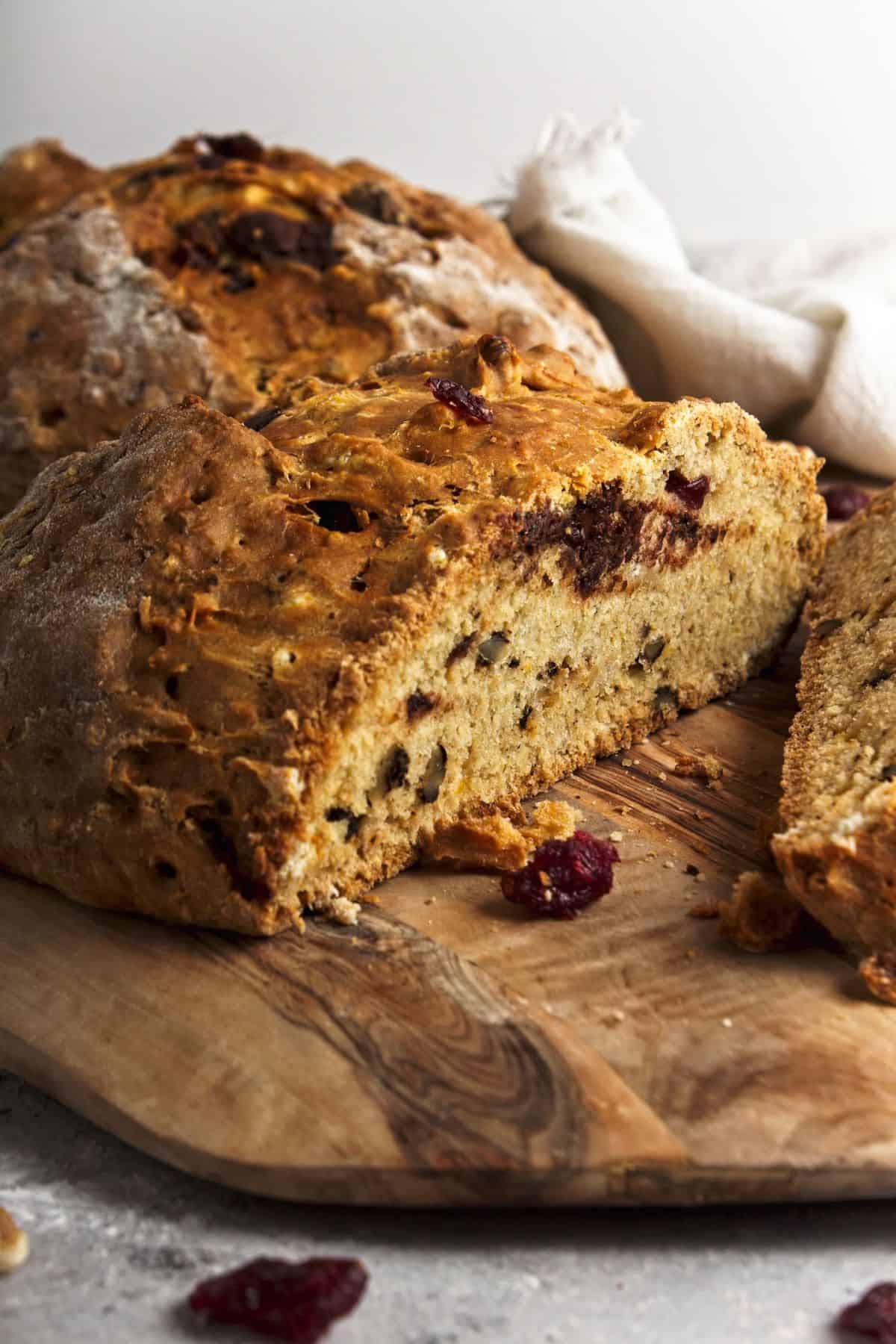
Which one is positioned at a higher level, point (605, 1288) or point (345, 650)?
point (345, 650)

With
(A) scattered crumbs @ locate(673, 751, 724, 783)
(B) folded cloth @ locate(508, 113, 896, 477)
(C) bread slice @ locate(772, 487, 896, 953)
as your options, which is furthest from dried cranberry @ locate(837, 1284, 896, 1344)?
(B) folded cloth @ locate(508, 113, 896, 477)

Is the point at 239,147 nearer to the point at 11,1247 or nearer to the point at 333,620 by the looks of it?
the point at 333,620

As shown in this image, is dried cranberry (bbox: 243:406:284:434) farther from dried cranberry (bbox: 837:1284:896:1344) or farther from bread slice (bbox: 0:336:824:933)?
dried cranberry (bbox: 837:1284:896:1344)

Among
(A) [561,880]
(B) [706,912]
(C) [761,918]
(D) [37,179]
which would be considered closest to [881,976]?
(C) [761,918]

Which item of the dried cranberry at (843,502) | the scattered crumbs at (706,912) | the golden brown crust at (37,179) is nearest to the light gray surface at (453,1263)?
the scattered crumbs at (706,912)

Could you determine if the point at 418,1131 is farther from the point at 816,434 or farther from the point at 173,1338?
the point at 816,434

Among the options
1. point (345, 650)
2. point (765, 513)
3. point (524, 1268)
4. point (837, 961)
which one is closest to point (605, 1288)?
point (524, 1268)
